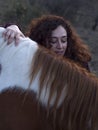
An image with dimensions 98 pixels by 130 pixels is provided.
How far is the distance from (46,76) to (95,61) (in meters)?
6.86

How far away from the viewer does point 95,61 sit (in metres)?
8.23

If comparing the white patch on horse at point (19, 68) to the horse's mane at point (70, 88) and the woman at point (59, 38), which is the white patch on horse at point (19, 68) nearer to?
the horse's mane at point (70, 88)

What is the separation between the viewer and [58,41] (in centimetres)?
223

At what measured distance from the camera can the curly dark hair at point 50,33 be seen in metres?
2.34

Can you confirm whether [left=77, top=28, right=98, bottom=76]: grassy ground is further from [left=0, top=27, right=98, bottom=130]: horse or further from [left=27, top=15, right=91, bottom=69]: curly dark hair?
[left=0, top=27, right=98, bottom=130]: horse

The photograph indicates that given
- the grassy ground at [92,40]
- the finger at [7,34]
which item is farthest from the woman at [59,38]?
the grassy ground at [92,40]

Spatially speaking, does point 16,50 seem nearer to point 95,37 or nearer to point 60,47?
point 60,47

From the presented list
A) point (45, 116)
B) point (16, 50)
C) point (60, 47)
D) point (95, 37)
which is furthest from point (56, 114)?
point (95, 37)

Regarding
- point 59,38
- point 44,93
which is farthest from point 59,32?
point 44,93

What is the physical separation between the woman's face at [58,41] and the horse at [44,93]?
721 millimetres

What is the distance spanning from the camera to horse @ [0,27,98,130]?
1.41 metres

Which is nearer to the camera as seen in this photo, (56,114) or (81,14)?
(56,114)

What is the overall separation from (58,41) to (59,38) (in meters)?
0.02

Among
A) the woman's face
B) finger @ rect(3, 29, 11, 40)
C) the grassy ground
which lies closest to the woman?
the woman's face
